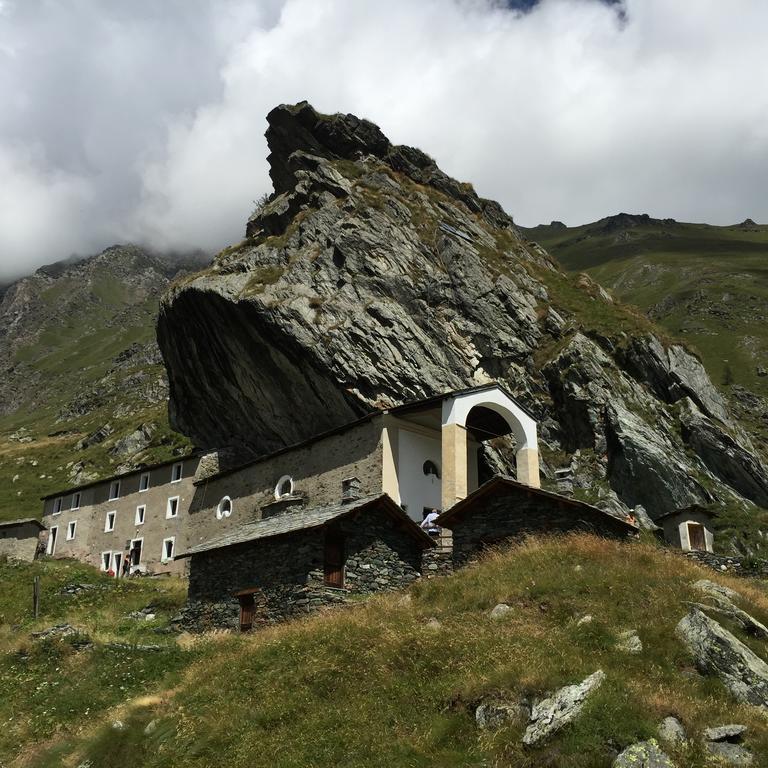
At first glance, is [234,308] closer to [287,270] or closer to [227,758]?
[287,270]

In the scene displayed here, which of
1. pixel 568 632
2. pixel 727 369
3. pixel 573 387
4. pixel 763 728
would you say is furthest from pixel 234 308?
pixel 727 369

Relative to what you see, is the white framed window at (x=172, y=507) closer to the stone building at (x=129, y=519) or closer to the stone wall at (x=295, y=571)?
the stone building at (x=129, y=519)

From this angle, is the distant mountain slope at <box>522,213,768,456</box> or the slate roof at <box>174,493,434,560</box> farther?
the distant mountain slope at <box>522,213,768,456</box>

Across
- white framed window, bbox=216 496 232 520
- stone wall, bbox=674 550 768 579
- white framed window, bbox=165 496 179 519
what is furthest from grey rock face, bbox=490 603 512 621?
white framed window, bbox=165 496 179 519

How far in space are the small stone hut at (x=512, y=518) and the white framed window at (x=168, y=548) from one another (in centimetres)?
2932

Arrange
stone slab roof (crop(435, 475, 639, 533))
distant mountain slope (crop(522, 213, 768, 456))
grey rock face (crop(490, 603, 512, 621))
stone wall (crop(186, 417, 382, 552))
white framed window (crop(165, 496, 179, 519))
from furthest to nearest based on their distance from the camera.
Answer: distant mountain slope (crop(522, 213, 768, 456))
white framed window (crop(165, 496, 179, 519))
stone wall (crop(186, 417, 382, 552))
stone slab roof (crop(435, 475, 639, 533))
grey rock face (crop(490, 603, 512, 621))

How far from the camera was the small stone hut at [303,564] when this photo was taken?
22438 millimetres

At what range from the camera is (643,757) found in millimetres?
10180

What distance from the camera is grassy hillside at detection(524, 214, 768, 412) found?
340 feet

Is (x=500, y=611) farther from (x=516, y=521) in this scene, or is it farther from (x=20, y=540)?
(x=20, y=540)

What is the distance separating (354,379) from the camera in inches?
1703

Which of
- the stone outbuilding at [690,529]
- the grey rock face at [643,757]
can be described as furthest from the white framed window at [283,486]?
the grey rock face at [643,757]

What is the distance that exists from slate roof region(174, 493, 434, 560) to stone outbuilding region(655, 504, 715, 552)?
16771 mm

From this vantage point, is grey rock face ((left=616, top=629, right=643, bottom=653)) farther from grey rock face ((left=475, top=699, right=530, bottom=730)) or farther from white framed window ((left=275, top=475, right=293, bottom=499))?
white framed window ((left=275, top=475, right=293, bottom=499))
